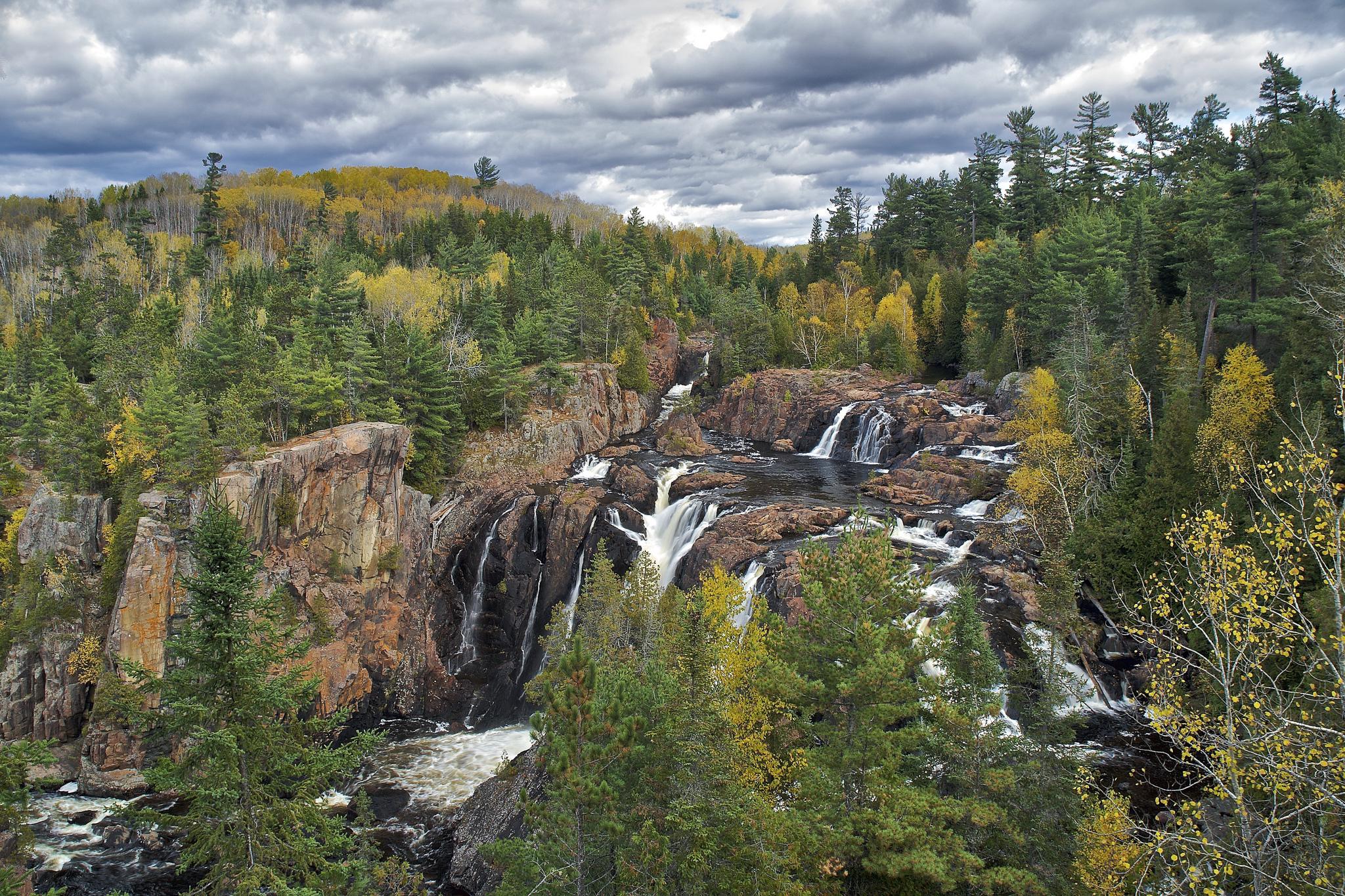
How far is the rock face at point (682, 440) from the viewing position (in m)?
59.7

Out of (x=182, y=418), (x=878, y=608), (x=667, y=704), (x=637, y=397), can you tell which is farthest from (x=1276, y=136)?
(x=182, y=418)

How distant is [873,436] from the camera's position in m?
57.4

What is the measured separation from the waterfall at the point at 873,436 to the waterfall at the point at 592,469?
1922cm

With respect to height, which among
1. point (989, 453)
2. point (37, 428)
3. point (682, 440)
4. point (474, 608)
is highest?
point (37, 428)

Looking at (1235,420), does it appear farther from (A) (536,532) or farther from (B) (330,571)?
(B) (330,571)

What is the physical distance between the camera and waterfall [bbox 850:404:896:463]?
56.4m

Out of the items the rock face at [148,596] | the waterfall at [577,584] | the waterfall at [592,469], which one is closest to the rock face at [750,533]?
the waterfall at [577,584]

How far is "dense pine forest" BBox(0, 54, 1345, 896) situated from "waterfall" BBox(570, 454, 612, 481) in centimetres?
636

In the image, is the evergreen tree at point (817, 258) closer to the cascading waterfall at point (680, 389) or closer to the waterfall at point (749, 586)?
the cascading waterfall at point (680, 389)

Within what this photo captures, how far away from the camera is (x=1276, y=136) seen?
3647 centimetres

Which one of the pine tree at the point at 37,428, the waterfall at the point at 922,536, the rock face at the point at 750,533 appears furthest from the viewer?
the pine tree at the point at 37,428

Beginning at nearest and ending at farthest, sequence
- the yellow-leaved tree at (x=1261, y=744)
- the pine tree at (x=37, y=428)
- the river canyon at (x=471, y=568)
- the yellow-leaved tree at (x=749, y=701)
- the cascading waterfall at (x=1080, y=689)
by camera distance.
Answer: the yellow-leaved tree at (x=1261, y=744)
the yellow-leaved tree at (x=749, y=701)
the cascading waterfall at (x=1080, y=689)
the river canyon at (x=471, y=568)
the pine tree at (x=37, y=428)

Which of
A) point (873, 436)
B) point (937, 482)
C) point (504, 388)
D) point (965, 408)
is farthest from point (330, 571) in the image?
point (965, 408)

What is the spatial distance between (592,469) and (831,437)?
19.7 m
